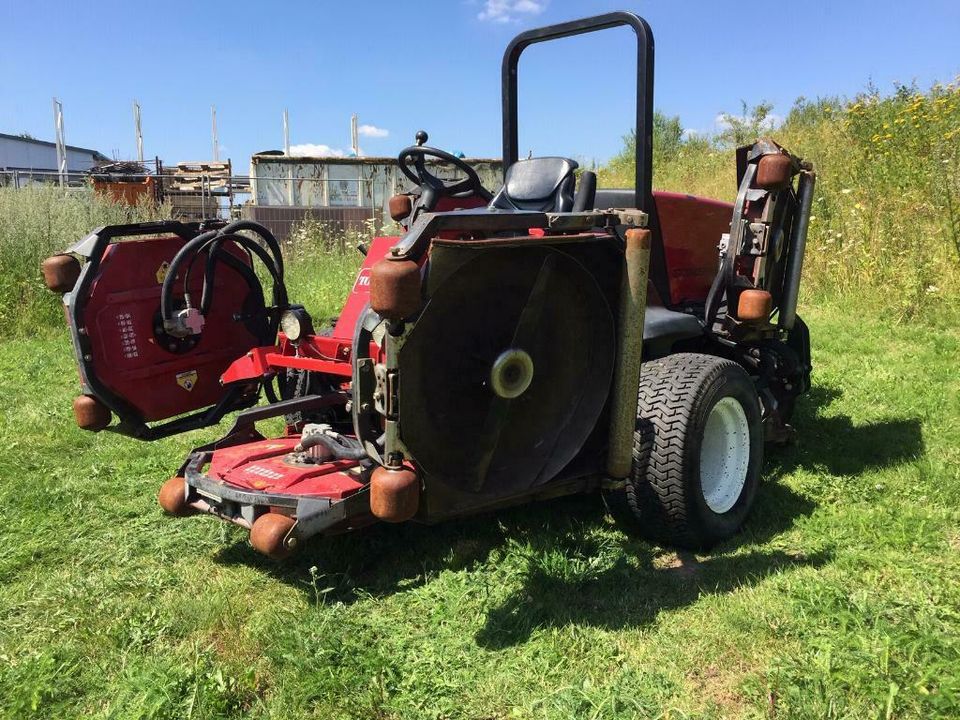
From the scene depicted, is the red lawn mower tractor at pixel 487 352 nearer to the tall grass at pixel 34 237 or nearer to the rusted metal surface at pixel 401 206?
the rusted metal surface at pixel 401 206

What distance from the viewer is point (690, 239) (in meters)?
4.12

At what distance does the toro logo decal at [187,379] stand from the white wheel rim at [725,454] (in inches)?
97.1

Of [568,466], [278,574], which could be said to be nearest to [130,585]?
[278,574]

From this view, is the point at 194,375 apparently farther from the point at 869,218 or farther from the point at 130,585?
the point at 869,218

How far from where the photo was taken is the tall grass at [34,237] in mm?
8086

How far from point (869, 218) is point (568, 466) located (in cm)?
676

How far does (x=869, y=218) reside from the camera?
8250mm

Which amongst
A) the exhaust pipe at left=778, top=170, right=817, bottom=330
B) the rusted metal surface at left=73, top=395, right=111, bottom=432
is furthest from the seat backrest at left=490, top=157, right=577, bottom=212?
the rusted metal surface at left=73, top=395, right=111, bottom=432

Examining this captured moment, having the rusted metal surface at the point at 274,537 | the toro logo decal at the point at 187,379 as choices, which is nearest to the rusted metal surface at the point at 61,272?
the toro logo decal at the point at 187,379

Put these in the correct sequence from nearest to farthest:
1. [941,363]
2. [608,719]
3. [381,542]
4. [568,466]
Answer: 1. [608,719]
2. [568,466]
3. [381,542]
4. [941,363]

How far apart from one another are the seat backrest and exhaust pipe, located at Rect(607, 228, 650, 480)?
77cm

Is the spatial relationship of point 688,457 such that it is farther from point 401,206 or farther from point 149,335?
point 149,335

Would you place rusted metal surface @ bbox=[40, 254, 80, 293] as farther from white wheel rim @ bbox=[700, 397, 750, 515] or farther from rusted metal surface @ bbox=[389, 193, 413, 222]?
white wheel rim @ bbox=[700, 397, 750, 515]

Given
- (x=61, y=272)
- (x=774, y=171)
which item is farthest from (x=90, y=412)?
(x=774, y=171)
